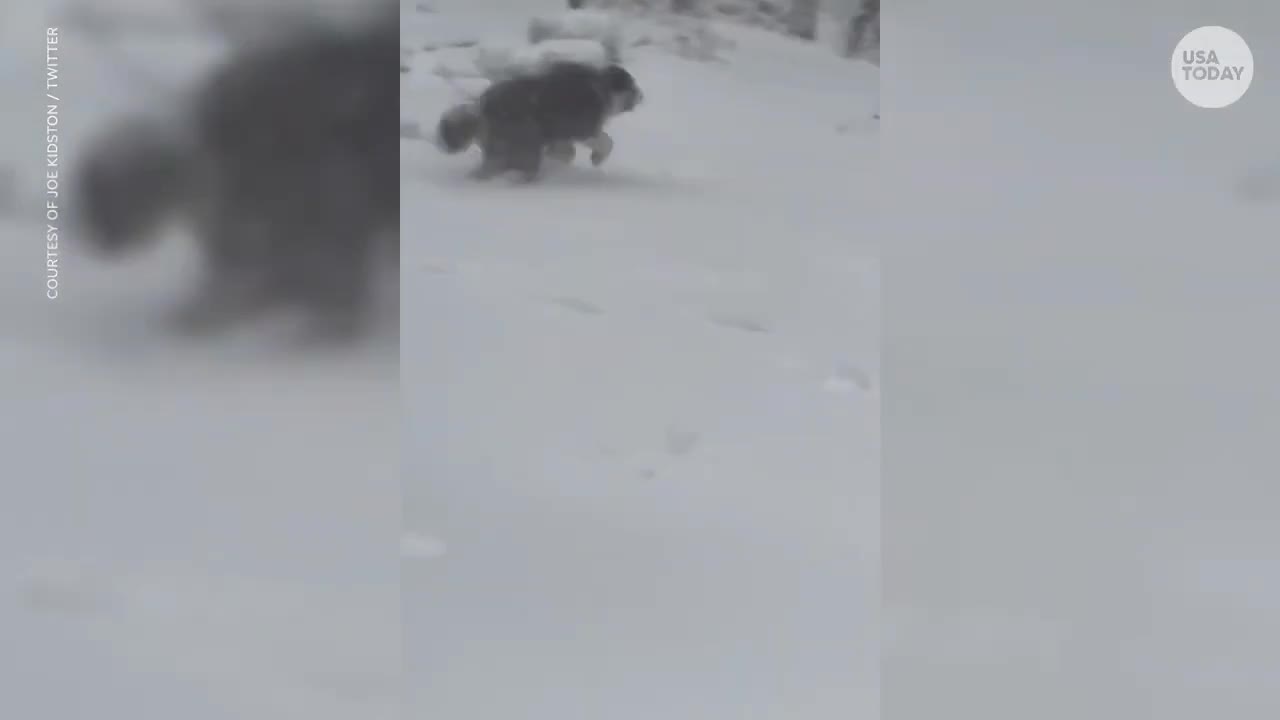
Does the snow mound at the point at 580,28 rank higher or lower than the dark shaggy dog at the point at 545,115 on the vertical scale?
higher

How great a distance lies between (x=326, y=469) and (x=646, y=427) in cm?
43

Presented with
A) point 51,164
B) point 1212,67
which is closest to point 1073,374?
point 1212,67

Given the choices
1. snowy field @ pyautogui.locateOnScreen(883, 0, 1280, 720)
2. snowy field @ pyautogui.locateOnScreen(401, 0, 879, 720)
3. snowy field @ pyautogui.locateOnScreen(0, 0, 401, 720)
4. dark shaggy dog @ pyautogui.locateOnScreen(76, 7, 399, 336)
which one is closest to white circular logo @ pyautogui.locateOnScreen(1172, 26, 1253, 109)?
snowy field @ pyautogui.locateOnScreen(883, 0, 1280, 720)

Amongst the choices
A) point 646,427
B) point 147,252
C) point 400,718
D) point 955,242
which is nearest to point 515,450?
point 646,427

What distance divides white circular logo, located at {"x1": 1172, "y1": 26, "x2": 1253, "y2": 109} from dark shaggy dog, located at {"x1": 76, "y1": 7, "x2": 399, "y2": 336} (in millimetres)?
1103

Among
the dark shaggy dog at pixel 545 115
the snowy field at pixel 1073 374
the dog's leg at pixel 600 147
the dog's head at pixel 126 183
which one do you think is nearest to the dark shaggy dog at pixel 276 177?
the dog's head at pixel 126 183

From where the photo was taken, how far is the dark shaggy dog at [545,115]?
63.9 inches

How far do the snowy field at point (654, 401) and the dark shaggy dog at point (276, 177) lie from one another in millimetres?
57

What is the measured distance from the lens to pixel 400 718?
62.4 inches

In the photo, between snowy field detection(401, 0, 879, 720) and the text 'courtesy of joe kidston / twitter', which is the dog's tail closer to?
snowy field detection(401, 0, 879, 720)

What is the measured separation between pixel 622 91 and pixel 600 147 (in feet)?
0.27

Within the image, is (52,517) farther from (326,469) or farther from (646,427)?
(646,427)

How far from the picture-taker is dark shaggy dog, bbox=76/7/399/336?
5.16ft

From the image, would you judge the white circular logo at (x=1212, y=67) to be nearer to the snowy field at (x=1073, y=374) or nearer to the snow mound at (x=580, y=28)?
the snowy field at (x=1073, y=374)
